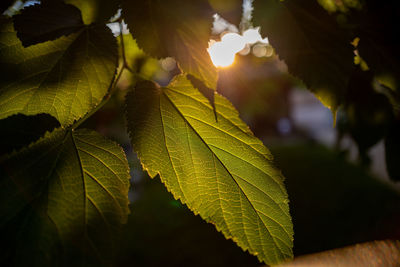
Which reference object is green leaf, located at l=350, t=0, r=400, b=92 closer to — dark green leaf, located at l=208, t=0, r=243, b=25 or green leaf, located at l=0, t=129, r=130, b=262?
dark green leaf, located at l=208, t=0, r=243, b=25

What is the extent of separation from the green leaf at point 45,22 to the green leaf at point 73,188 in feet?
0.44

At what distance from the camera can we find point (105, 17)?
0.46m

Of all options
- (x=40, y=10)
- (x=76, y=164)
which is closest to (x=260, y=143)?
(x=76, y=164)

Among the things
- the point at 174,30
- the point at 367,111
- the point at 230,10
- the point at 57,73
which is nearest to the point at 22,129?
the point at 57,73

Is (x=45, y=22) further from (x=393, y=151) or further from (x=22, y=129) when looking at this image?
(x=393, y=151)

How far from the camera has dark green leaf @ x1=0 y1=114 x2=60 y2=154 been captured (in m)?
0.34

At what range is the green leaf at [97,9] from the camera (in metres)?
0.45

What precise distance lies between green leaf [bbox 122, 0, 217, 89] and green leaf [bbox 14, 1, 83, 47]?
0.09 metres

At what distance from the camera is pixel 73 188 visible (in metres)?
0.36

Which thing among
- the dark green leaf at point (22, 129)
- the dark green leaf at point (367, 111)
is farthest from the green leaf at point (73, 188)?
the dark green leaf at point (367, 111)

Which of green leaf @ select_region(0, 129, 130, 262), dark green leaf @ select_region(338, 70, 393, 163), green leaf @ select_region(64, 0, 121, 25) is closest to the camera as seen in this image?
green leaf @ select_region(0, 129, 130, 262)

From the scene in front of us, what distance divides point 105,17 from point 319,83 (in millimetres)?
380

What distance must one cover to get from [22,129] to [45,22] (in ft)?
0.53

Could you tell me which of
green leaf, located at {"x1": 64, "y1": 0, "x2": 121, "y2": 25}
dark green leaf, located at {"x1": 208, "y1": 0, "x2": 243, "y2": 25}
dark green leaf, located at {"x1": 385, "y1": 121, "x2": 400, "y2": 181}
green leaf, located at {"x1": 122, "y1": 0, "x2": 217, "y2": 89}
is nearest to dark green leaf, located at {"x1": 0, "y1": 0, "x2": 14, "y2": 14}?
green leaf, located at {"x1": 64, "y1": 0, "x2": 121, "y2": 25}
